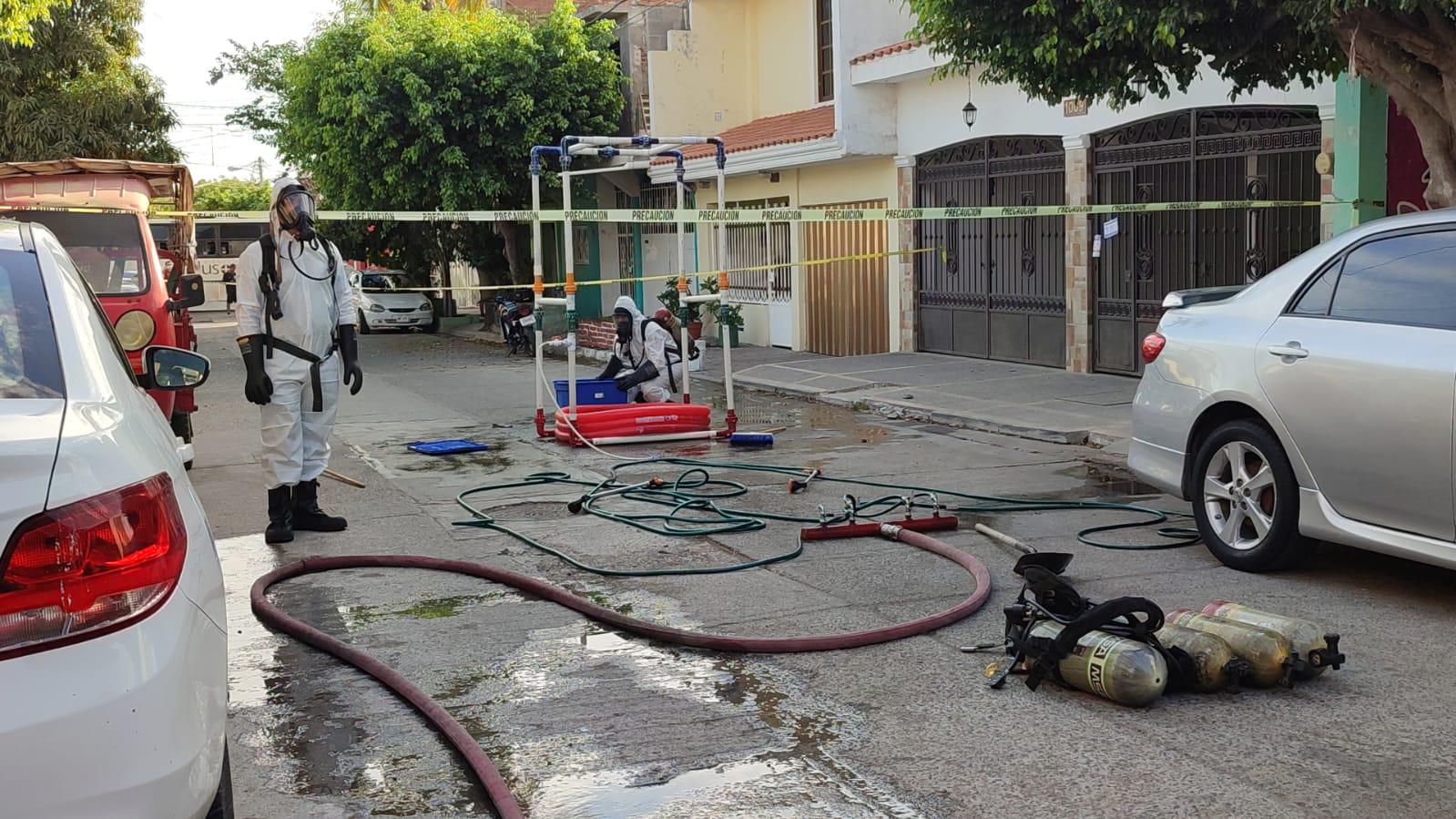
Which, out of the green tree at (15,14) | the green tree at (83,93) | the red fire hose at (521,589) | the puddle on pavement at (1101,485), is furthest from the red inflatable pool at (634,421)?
the green tree at (83,93)

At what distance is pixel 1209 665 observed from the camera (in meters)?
4.94

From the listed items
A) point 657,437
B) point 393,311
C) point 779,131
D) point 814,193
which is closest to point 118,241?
point 657,437

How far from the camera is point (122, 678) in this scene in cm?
267

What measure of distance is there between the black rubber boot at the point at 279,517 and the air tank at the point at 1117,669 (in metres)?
4.79

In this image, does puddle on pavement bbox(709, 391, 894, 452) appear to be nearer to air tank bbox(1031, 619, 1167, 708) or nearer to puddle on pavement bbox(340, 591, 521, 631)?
puddle on pavement bbox(340, 591, 521, 631)

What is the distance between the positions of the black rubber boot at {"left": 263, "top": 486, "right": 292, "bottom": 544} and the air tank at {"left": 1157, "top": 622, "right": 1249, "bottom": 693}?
5.05m

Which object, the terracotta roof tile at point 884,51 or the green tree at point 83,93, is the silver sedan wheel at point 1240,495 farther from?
the green tree at point 83,93

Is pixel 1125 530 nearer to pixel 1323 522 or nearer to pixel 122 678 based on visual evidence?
pixel 1323 522

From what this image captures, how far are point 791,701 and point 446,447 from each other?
7.22 m

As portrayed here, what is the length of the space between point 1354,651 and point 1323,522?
0.92m

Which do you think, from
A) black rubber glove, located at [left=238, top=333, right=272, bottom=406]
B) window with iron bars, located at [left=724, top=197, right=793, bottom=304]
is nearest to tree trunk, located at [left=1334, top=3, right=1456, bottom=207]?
black rubber glove, located at [left=238, top=333, right=272, bottom=406]

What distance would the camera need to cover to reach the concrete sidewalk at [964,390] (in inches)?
492

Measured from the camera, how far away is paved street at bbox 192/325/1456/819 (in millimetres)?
4207

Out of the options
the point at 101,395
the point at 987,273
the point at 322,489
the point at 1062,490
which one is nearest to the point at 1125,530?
the point at 1062,490
